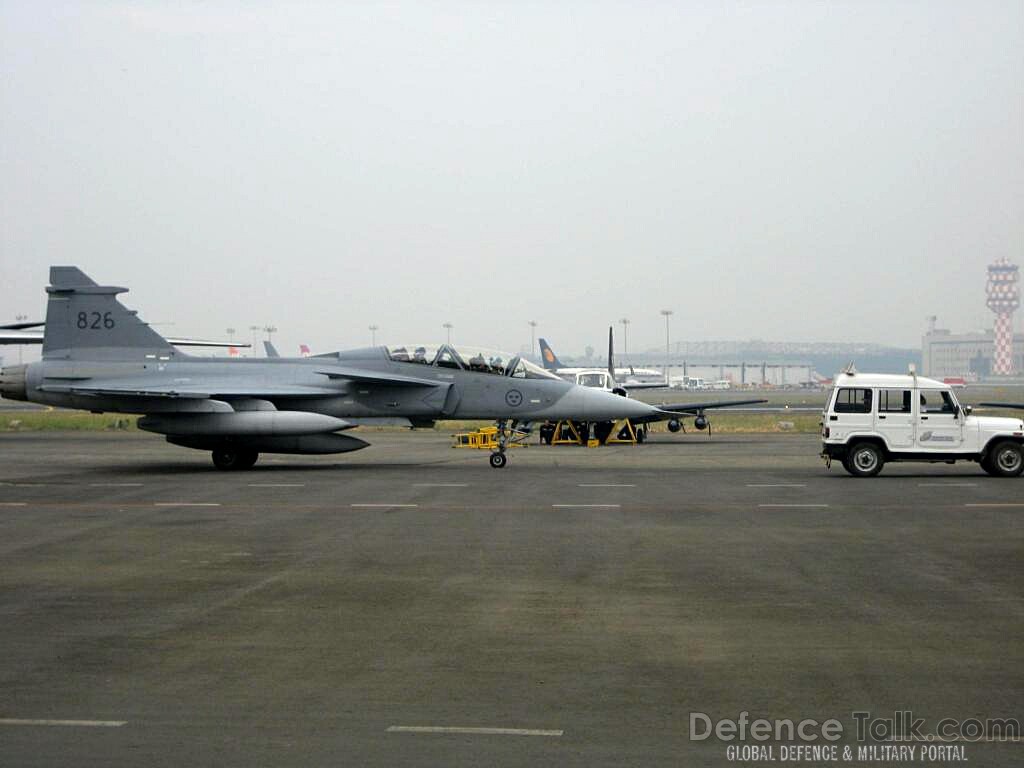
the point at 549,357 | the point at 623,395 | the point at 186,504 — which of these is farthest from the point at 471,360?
the point at 549,357

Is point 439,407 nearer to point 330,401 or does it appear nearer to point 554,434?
point 330,401

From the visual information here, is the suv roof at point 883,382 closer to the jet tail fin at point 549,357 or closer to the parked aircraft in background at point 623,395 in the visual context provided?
the parked aircraft in background at point 623,395

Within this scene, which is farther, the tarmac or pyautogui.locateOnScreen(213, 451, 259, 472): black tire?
pyautogui.locateOnScreen(213, 451, 259, 472): black tire

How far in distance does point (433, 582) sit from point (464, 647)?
2.96 meters

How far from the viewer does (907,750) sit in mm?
6211

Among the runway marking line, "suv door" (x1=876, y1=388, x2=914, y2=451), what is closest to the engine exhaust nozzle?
the runway marking line

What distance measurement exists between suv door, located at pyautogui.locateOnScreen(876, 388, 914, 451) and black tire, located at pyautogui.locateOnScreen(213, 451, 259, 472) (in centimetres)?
1427

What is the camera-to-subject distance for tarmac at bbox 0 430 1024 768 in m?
6.54

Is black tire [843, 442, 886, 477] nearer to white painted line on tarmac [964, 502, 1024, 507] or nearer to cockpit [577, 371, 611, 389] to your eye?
white painted line on tarmac [964, 502, 1024, 507]

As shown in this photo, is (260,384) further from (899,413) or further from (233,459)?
(899,413)

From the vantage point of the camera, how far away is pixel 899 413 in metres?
23.5

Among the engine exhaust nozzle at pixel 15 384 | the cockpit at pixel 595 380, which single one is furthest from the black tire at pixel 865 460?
the cockpit at pixel 595 380

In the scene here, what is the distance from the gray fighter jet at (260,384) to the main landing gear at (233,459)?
0.9 inches

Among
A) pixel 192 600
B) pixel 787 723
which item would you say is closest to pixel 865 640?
pixel 787 723
